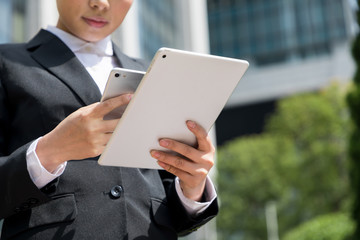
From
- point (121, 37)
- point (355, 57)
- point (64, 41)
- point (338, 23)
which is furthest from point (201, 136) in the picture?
point (338, 23)

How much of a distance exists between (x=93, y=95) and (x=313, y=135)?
71.8ft

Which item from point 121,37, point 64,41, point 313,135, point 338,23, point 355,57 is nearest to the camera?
point 64,41

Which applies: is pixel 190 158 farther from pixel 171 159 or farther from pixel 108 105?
pixel 108 105

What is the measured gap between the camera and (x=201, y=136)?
155 centimetres

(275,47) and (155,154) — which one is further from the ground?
(155,154)

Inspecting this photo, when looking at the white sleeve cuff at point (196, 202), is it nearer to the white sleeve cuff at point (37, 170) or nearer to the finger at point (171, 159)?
the finger at point (171, 159)

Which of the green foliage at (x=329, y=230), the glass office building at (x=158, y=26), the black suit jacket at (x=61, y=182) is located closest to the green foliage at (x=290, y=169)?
the glass office building at (x=158, y=26)

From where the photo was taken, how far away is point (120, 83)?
141cm

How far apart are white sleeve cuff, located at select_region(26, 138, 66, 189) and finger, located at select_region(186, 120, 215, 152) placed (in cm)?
34

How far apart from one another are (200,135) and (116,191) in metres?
0.27

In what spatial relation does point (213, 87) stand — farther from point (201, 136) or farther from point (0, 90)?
point (0, 90)

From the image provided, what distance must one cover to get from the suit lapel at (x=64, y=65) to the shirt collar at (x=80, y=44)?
28 mm

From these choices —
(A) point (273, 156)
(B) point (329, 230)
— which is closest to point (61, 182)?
(B) point (329, 230)

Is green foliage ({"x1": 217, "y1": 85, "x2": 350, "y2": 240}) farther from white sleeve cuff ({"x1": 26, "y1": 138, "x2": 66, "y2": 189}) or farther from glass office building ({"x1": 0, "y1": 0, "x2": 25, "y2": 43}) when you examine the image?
white sleeve cuff ({"x1": 26, "y1": 138, "x2": 66, "y2": 189})
